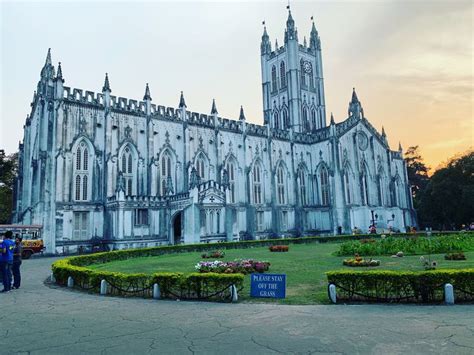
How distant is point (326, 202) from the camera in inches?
2007

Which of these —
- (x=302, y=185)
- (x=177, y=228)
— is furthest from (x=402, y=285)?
(x=302, y=185)

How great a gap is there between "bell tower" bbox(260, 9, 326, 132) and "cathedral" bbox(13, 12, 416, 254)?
11.1 meters

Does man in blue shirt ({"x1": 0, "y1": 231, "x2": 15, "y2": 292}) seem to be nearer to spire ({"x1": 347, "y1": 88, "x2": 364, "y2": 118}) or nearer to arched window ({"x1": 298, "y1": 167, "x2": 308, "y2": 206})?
arched window ({"x1": 298, "y1": 167, "x2": 308, "y2": 206})

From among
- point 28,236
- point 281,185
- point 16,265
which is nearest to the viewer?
point 16,265

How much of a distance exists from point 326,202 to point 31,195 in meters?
36.2

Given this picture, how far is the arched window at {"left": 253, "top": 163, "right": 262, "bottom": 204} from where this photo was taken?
1808 inches

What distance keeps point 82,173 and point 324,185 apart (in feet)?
106

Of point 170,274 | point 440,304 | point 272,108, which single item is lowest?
point 440,304

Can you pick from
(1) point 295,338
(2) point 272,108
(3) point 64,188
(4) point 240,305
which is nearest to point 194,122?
(3) point 64,188

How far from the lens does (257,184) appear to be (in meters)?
46.4

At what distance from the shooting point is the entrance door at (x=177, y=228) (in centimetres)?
3647

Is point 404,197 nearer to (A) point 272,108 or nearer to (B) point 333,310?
(A) point 272,108

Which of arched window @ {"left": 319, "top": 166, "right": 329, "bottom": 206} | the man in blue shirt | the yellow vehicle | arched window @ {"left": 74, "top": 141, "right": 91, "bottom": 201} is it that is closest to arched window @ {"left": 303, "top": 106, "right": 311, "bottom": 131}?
arched window @ {"left": 319, "top": 166, "right": 329, "bottom": 206}

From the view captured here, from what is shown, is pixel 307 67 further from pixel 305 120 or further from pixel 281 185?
pixel 281 185
